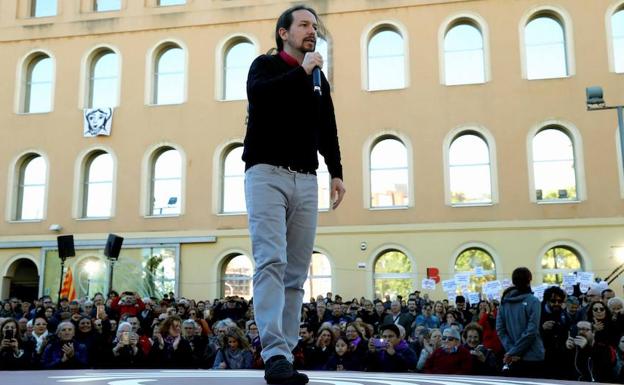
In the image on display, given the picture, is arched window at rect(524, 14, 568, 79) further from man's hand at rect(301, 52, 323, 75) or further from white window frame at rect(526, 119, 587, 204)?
man's hand at rect(301, 52, 323, 75)

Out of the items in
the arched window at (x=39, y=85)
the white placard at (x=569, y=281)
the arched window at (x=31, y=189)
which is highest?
the arched window at (x=39, y=85)

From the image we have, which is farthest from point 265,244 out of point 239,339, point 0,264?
point 0,264

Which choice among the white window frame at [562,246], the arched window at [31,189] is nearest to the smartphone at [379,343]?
the white window frame at [562,246]

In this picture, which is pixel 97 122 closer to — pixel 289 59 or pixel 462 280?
pixel 462 280

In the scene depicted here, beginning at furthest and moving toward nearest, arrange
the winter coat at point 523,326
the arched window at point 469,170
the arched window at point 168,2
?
the arched window at point 168,2
the arched window at point 469,170
the winter coat at point 523,326

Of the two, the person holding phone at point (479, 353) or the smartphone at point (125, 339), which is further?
the smartphone at point (125, 339)

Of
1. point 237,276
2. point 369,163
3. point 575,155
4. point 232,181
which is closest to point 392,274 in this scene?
point 369,163

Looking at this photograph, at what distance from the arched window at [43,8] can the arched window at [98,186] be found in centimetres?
625

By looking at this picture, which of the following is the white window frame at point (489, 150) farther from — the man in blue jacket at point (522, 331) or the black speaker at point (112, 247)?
the man in blue jacket at point (522, 331)

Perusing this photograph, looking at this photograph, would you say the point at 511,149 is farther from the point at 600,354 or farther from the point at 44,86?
the point at 44,86

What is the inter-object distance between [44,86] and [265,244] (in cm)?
2507

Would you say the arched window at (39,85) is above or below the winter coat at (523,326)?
above

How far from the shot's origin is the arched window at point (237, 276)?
2361 cm

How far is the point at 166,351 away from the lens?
1022cm
